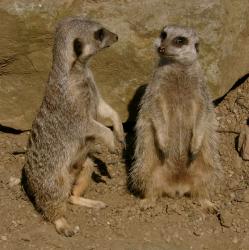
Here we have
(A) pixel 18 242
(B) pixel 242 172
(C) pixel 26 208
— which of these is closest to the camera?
(A) pixel 18 242

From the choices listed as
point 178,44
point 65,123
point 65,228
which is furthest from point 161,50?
point 65,228

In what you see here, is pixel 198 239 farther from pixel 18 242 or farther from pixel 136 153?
pixel 18 242

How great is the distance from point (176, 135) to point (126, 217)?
627 mm

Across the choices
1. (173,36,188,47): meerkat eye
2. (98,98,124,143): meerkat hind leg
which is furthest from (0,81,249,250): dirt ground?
(173,36,188,47): meerkat eye

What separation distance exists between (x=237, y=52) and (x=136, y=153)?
1010 mm

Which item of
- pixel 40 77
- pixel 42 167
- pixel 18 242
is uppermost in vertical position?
pixel 40 77

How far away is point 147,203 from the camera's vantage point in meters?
4.76

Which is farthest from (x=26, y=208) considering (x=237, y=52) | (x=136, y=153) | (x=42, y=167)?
(x=237, y=52)

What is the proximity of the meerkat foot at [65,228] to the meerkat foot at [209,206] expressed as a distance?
2.81ft

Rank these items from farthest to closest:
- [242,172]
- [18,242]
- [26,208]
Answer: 1. [242,172]
2. [26,208]
3. [18,242]

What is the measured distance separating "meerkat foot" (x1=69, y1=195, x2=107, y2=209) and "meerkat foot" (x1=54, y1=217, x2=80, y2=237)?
0.24 meters

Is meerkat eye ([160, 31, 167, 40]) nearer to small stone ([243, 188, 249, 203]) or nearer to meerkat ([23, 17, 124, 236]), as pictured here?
meerkat ([23, 17, 124, 236])

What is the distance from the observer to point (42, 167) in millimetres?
4516

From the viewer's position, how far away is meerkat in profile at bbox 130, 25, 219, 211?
15.4ft
